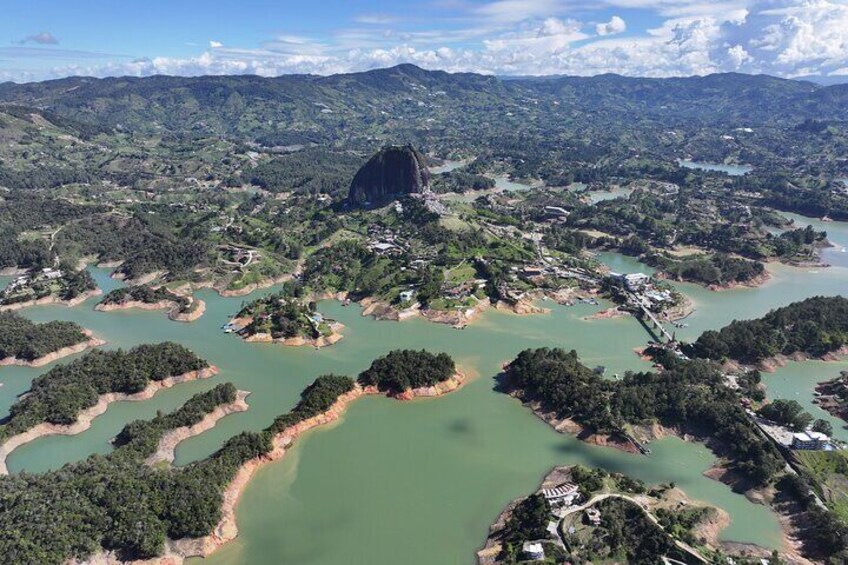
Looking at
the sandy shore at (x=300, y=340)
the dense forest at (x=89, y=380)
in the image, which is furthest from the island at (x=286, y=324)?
the dense forest at (x=89, y=380)

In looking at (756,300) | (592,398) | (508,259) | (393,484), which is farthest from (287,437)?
(756,300)

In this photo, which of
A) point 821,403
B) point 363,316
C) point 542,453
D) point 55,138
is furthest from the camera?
point 55,138

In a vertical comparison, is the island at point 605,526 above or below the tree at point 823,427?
below

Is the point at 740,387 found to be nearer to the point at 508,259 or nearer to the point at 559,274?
the point at 559,274

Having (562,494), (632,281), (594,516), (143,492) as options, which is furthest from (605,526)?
(632,281)

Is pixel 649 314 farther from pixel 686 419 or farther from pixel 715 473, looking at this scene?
pixel 715 473

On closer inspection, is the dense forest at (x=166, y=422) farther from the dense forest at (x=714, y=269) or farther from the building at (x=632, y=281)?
the dense forest at (x=714, y=269)
